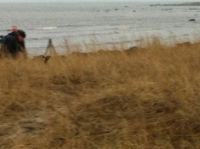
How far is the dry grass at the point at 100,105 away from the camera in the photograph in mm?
4281

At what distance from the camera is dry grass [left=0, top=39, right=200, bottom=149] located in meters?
4.28

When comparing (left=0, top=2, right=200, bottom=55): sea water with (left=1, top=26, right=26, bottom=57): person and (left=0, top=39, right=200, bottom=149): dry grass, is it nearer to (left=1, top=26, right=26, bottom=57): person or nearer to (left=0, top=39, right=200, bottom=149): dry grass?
(left=1, top=26, right=26, bottom=57): person

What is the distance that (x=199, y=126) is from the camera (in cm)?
449

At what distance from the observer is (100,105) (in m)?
5.13

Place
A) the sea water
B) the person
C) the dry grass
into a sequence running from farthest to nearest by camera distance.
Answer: the sea water < the person < the dry grass

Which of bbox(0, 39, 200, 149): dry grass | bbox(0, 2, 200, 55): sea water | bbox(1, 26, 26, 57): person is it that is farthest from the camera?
bbox(0, 2, 200, 55): sea water

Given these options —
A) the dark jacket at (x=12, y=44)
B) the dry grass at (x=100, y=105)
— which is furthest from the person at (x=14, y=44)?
the dry grass at (x=100, y=105)

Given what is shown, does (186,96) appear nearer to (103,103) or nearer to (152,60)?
(103,103)

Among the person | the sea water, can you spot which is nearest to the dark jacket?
the person

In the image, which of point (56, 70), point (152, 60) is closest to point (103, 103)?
point (56, 70)

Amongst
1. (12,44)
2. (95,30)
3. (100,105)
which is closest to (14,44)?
(12,44)

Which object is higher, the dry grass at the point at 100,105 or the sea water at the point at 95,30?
the dry grass at the point at 100,105

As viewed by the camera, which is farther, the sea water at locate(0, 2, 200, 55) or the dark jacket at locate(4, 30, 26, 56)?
the sea water at locate(0, 2, 200, 55)

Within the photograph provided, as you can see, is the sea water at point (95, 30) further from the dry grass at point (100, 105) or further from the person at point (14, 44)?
the dry grass at point (100, 105)
